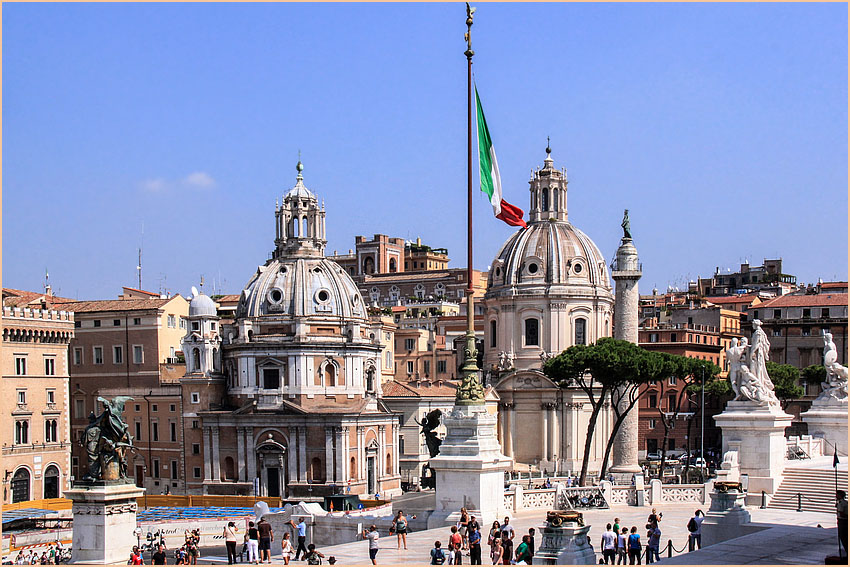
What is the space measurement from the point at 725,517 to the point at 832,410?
1634 centimetres

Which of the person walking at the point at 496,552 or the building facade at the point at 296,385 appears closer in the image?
the person walking at the point at 496,552

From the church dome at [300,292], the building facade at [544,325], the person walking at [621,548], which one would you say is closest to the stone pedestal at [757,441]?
the person walking at [621,548]

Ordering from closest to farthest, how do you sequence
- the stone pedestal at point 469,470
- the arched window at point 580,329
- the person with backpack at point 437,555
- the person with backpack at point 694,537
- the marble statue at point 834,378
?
1. the person with backpack at point 437,555
2. the person with backpack at point 694,537
3. the stone pedestal at point 469,470
4. the marble statue at point 834,378
5. the arched window at point 580,329

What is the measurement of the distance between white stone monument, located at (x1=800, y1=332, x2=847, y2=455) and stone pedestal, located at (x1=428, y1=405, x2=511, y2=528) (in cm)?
1531

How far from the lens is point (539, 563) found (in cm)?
2631

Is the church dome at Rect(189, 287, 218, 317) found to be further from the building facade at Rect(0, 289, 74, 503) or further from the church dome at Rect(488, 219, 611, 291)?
the church dome at Rect(488, 219, 611, 291)

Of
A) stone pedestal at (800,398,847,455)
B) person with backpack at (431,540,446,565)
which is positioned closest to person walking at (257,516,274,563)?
person with backpack at (431,540,446,565)

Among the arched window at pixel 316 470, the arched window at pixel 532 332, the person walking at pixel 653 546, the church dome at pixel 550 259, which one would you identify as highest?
the church dome at pixel 550 259

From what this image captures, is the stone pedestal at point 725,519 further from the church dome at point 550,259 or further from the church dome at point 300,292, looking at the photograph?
the church dome at point 550,259

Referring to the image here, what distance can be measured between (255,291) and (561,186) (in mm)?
20751

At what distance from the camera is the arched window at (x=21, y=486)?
69125 mm

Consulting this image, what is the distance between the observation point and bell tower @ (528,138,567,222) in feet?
280

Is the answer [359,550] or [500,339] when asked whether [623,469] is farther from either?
[359,550]

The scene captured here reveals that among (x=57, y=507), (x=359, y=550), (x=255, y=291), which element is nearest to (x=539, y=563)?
(x=359, y=550)
